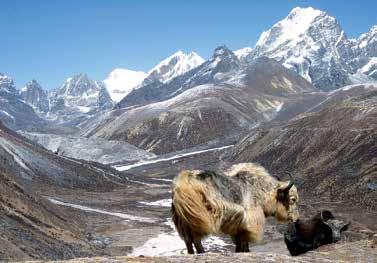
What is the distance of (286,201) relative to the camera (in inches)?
661

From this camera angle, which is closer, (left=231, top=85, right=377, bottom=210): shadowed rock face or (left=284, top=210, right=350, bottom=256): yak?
(left=284, top=210, right=350, bottom=256): yak

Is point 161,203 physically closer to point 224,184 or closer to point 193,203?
point 224,184

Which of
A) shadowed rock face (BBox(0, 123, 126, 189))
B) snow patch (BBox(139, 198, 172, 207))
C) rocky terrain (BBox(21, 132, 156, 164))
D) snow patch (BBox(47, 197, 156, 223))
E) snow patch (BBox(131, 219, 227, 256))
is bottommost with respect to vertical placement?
snow patch (BBox(131, 219, 227, 256))

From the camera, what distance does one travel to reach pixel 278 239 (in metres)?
51.8

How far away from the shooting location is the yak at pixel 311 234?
22.2 metres

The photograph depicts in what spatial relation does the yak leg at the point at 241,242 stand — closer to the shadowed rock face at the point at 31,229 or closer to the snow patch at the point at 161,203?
the shadowed rock face at the point at 31,229

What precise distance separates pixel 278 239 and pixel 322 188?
38.0 meters

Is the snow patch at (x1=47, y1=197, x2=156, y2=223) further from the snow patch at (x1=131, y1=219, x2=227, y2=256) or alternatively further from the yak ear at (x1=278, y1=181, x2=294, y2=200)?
the yak ear at (x1=278, y1=181, x2=294, y2=200)

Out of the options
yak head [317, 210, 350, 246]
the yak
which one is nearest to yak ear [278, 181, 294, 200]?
the yak

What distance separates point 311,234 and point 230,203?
8.97 m

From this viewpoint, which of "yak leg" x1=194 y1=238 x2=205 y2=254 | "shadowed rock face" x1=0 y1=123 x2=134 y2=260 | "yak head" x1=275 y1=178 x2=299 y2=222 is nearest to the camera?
"yak leg" x1=194 y1=238 x2=205 y2=254

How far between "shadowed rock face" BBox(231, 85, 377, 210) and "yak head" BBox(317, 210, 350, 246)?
165 ft

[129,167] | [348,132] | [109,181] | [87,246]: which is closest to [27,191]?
[87,246]

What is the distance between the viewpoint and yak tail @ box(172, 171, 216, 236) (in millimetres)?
13984
